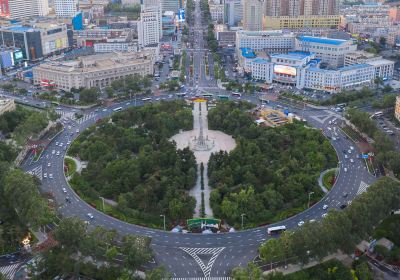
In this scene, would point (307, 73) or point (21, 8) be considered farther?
point (21, 8)

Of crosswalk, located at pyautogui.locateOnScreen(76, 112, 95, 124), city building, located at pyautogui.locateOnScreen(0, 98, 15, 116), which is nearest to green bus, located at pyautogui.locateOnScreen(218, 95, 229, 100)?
crosswalk, located at pyautogui.locateOnScreen(76, 112, 95, 124)

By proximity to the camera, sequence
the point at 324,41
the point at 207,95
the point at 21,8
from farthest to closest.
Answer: the point at 21,8, the point at 324,41, the point at 207,95

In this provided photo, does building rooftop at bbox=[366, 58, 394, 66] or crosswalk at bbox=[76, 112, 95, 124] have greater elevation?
building rooftop at bbox=[366, 58, 394, 66]

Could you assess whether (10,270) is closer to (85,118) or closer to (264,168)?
(264,168)

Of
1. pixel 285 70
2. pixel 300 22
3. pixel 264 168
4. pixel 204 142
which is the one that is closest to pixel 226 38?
pixel 300 22

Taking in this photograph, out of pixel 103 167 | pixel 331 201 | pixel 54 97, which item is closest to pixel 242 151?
pixel 331 201

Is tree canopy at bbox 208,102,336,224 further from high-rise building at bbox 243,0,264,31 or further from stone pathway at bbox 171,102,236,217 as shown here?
high-rise building at bbox 243,0,264,31
